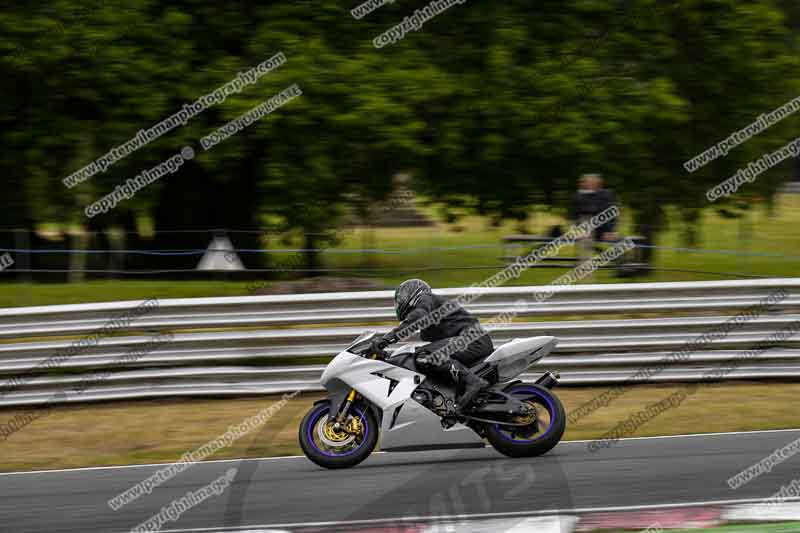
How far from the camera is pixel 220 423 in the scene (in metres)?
9.70

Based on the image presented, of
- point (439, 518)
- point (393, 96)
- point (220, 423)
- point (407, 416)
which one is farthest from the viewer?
point (393, 96)

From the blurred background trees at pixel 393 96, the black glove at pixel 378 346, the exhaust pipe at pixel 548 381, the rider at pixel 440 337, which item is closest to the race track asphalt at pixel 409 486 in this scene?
the exhaust pipe at pixel 548 381

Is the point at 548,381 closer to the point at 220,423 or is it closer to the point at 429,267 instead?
the point at 220,423

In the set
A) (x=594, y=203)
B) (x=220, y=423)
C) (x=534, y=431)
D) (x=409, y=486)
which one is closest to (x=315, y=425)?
(x=409, y=486)

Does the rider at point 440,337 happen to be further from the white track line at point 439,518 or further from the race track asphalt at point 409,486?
the white track line at point 439,518

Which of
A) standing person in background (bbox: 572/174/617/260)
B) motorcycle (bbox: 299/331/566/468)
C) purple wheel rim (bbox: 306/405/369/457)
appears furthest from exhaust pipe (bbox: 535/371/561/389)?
standing person in background (bbox: 572/174/617/260)

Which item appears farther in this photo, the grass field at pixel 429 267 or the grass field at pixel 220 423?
the grass field at pixel 429 267

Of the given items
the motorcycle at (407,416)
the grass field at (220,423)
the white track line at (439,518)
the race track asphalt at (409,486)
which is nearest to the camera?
the white track line at (439,518)

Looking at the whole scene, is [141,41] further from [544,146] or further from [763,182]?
[763,182]

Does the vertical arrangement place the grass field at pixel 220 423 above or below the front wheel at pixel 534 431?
below

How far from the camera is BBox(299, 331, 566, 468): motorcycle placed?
305 inches

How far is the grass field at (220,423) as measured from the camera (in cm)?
884

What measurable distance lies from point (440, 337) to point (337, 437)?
1.06 metres

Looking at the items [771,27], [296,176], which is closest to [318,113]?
[296,176]
